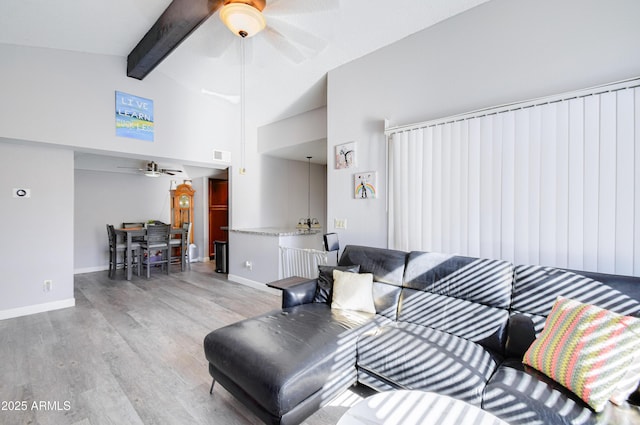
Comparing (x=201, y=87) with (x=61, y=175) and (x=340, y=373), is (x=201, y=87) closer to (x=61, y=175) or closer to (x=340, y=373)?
(x=61, y=175)

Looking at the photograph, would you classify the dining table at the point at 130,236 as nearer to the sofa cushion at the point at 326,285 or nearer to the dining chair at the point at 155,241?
the dining chair at the point at 155,241

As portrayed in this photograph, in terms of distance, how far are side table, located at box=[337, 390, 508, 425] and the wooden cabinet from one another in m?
6.31

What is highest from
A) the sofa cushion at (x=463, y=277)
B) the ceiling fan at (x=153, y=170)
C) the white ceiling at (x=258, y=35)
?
the white ceiling at (x=258, y=35)

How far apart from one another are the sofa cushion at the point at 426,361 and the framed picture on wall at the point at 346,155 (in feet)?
6.29

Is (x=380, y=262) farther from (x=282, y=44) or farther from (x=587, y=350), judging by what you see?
(x=282, y=44)

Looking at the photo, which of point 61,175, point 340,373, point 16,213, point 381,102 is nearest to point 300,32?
point 381,102

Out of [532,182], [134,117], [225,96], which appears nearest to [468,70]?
[532,182]

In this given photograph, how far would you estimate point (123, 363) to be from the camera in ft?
7.65

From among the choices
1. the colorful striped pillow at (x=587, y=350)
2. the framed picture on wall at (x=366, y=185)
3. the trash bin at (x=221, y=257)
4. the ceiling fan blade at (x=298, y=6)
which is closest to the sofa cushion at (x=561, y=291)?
the colorful striped pillow at (x=587, y=350)

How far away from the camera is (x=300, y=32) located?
2.15 metres

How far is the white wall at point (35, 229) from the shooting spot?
3352 mm

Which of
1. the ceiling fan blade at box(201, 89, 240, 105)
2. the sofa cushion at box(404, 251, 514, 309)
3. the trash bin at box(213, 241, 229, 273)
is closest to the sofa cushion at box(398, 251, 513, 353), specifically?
the sofa cushion at box(404, 251, 514, 309)

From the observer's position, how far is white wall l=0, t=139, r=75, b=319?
3.35 m

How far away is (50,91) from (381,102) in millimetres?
3912
